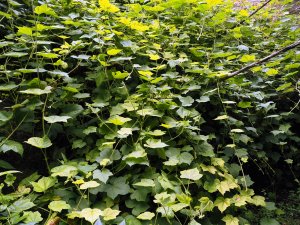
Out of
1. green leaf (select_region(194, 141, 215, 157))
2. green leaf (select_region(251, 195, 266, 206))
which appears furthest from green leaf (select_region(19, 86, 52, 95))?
green leaf (select_region(251, 195, 266, 206))

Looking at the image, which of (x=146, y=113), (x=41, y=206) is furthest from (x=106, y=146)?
(x=41, y=206)

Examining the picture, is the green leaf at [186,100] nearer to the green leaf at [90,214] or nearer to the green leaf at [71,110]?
the green leaf at [71,110]

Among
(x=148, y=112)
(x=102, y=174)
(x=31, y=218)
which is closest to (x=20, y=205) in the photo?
(x=31, y=218)

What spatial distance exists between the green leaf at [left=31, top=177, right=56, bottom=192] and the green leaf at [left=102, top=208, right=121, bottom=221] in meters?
0.27

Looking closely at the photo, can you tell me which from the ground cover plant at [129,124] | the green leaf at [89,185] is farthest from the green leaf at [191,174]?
the green leaf at [89,185]

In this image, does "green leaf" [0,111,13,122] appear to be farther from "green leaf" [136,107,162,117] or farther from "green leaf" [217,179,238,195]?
"green leaf" [217,179,238,195]

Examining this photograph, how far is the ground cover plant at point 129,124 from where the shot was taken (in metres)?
1.27

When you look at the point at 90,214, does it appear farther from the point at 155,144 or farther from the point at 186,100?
the point at 186,100

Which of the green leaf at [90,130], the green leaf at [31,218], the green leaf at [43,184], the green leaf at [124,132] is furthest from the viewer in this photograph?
the green leaf at [90,130]

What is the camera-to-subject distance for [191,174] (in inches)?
51.9

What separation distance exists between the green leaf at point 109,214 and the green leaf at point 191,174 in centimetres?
35

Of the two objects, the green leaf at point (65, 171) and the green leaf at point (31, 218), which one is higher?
the green leaf at point (65, 171)

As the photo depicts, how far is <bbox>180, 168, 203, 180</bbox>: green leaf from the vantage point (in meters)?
1.30

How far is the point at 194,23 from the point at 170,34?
0.75 ft
